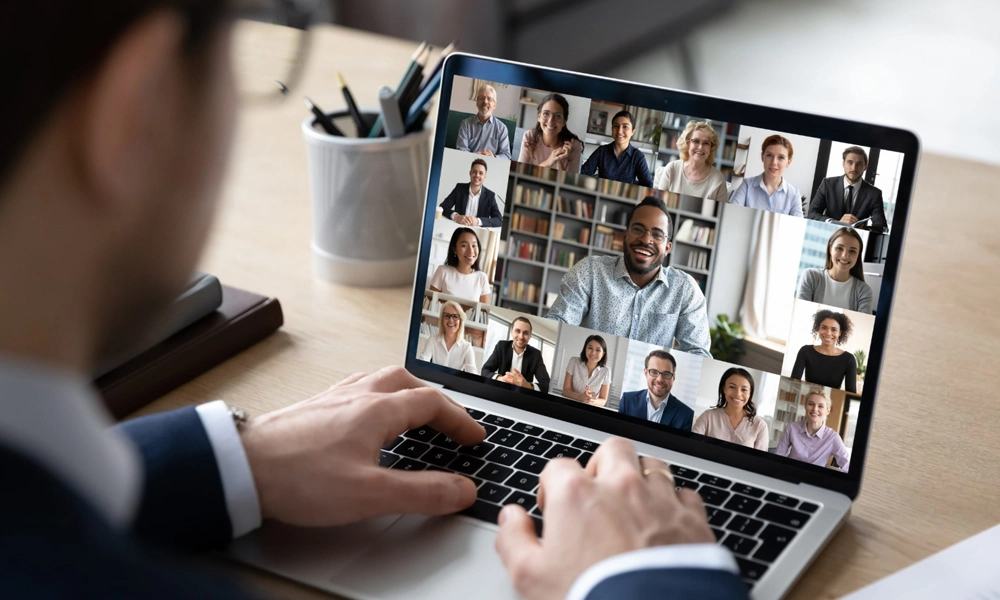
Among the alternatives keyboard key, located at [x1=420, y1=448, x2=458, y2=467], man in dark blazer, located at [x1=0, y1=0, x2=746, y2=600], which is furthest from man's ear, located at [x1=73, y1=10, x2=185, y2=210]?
keyboard key, located at [x1=420, y1=448, x2=458, y2=467]

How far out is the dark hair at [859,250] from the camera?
0.71m

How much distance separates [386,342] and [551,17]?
13.0 ft

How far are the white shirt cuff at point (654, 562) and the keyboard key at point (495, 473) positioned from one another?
175 millimetres

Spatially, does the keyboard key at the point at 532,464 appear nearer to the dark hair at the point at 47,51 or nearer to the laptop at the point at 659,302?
the laptop at the point at 659,302

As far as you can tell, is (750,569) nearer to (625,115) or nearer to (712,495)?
(712,495)

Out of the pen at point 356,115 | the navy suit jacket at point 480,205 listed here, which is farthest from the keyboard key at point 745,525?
the pen at point 356,115


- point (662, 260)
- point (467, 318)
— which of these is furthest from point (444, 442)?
point (662, 260)

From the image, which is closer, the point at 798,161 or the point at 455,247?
the point at 798,161

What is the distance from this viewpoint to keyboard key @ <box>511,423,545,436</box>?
0.78 metres

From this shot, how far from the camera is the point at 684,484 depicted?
72cm

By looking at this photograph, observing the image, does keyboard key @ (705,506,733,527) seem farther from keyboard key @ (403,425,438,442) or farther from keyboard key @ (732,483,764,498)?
keyboard key @ (403,425,438,442)

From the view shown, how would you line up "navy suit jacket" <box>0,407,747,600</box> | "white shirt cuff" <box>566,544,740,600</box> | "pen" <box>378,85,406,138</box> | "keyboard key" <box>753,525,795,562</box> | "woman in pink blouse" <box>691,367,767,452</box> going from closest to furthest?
"navy suit jacket" <box>0,407,747,600</box>
"white shirt cuff" <box>566,544,740,600</box>
"keyboard key" <box>753,525,795,562</box>
"woman in pink blouse" <box>691,367,767,452</box>
"pen" <box>378,85,406,138</box>

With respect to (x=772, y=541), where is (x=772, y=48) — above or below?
above

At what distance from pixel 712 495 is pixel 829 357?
14cm
